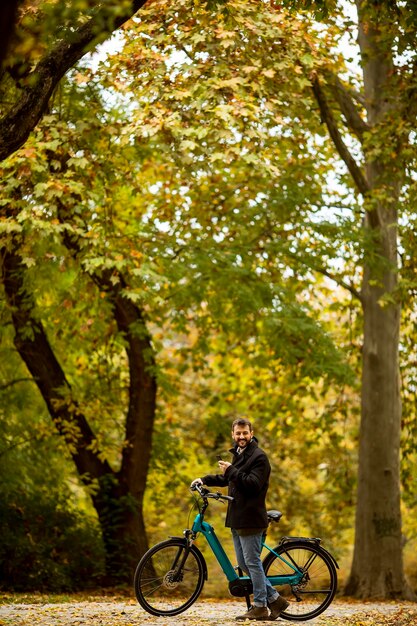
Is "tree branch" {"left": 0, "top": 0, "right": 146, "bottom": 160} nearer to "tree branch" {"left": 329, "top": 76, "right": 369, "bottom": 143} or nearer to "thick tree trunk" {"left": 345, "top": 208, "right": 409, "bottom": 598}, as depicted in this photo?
"thick tree trunk" {"left": 345, "top": 208, "right": 409, "bottom": 598}

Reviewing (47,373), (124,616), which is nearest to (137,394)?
(47,373)

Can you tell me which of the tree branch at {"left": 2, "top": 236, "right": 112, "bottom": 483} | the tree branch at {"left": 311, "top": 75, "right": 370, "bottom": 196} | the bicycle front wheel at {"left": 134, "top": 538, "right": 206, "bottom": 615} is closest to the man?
the bicycle front wheel at {"left": 134, "top": 538, "right": 206, "bottom": 615}

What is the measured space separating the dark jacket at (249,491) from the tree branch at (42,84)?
321 cm

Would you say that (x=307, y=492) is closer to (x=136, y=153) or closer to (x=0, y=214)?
(x=136, y=153)

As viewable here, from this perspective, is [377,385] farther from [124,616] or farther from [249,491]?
[249,491]

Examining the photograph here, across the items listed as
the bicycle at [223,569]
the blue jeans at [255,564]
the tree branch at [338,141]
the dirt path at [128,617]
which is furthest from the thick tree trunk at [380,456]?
the blue jeans at [255,564]

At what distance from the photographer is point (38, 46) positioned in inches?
243

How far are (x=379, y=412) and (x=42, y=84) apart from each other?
1044 cm

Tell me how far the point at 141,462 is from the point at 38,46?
422 inches

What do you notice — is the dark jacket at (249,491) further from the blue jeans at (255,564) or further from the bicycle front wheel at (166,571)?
the bicycle front wheel at (166,571)

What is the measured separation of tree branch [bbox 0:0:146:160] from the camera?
7500 millimetres

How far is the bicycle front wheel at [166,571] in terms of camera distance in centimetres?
841

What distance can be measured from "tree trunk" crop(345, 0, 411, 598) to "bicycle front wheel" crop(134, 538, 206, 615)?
7.91 meters

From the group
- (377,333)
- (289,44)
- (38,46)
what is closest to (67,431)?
(377,333)
